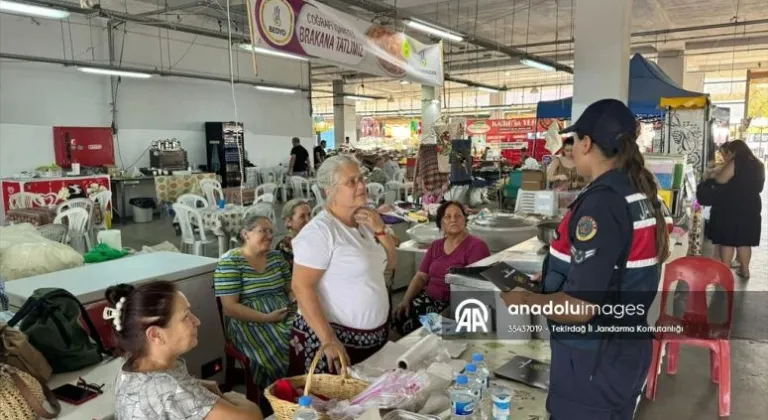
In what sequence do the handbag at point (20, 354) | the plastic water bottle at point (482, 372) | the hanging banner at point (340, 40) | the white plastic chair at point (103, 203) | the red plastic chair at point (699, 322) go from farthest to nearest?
1. the white plastic chair at point (103, 203)
2. the hanging banner at point (340, 40)
3. the red plastic chair at point (699, 322)
4. the handbag at point (20, 354)
5. the plastic water bottle at point (482, 372)

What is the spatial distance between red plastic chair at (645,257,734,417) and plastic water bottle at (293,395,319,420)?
2449 millimetres

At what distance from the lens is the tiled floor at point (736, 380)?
3.24 m

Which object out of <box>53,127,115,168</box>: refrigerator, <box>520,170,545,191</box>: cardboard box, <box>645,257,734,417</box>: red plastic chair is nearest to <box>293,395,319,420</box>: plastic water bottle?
<box>645,257,734,417</box>: red plastic chair

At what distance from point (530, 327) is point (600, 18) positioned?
4.99 meters

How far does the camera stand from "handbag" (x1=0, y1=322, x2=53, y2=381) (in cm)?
186

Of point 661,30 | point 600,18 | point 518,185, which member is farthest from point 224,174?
point 661,30

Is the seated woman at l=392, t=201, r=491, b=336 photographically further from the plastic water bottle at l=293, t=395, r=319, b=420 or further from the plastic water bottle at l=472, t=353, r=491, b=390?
the plastic water bottle at l=293, t=395, r=319, b=420

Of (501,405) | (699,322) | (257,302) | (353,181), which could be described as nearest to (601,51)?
(699,322)

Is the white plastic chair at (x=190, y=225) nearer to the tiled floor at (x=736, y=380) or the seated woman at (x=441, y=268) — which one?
the tiled floor at (x=736, y=380)

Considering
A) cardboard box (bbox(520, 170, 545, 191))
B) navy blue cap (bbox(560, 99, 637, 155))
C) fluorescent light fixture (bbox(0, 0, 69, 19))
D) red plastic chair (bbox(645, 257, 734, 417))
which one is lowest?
red plastic chair (bbox(645, 257, 734, 417))

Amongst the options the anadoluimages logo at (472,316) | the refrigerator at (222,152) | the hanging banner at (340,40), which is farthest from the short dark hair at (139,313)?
the refrigerator at (222,152)

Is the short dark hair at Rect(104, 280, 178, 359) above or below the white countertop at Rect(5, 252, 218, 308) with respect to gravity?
above

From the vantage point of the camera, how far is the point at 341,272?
2.05 metres

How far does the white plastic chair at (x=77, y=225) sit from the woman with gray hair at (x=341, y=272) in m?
5.39
